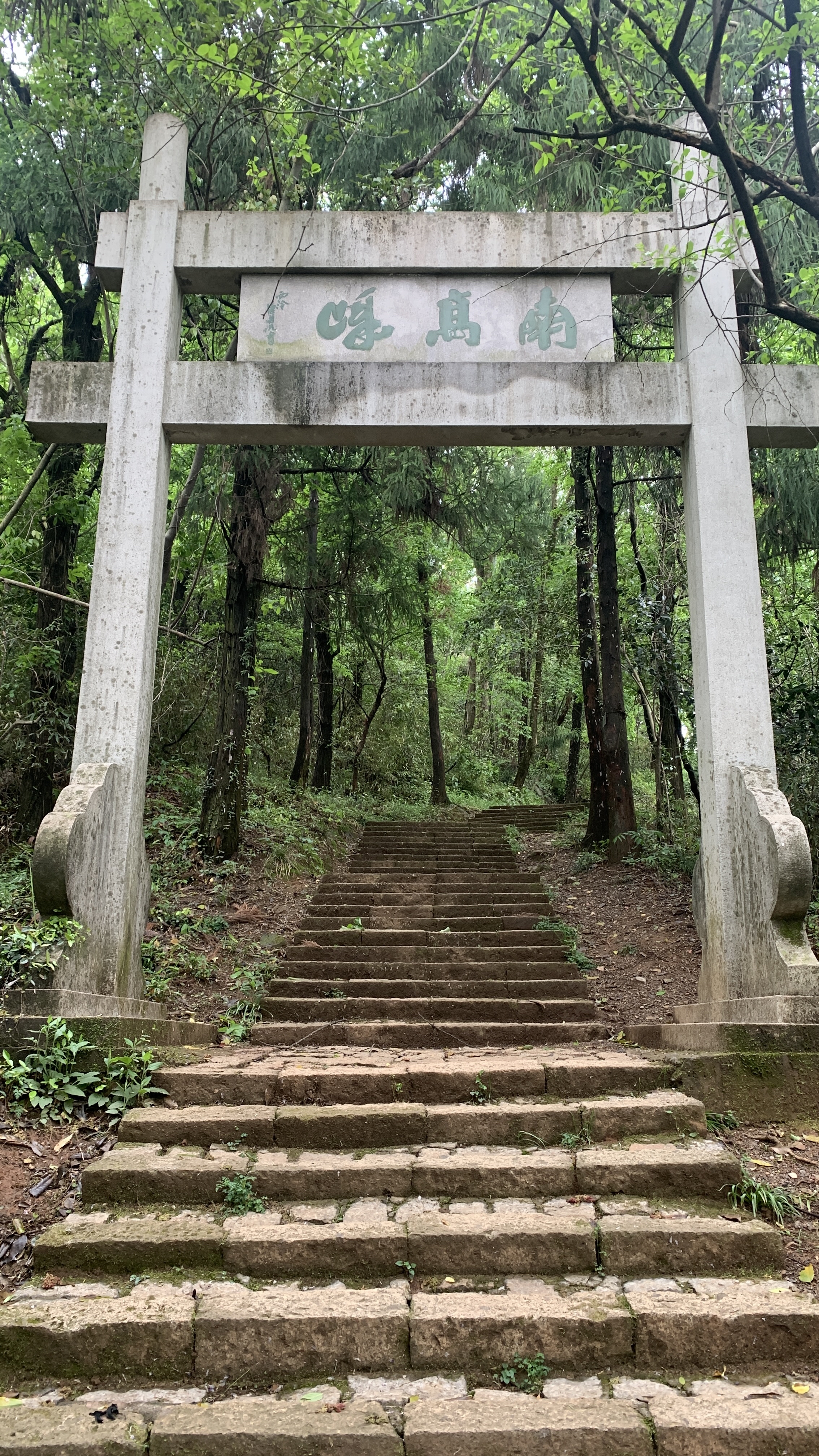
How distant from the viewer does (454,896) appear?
31.4ft

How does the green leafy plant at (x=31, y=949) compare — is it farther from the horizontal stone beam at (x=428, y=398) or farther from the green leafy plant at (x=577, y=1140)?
the horizontal stone beam at (x=428, y=398)

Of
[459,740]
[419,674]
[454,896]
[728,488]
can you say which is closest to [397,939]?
[454,896]

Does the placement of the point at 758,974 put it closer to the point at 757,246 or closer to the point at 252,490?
the point at 757,246

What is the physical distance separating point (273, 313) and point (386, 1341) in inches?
210

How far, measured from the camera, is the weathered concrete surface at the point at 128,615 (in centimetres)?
481

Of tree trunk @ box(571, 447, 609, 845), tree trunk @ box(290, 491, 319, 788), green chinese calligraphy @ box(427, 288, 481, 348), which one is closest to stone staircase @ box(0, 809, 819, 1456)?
green chinese calligraphy @ box(427, 288, 481, 348)

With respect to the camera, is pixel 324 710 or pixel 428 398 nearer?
pixel 428 398

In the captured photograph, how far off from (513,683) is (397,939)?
49.7ft

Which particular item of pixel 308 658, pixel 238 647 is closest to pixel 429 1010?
pixel 238 647

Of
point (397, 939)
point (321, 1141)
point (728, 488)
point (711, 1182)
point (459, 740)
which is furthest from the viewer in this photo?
point (459, 740)

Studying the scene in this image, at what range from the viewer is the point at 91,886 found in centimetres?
474

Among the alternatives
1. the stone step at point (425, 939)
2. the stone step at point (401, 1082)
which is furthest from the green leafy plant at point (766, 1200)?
the stone step at point (425, 939)

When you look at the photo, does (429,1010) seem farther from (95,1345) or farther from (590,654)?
(590,654)

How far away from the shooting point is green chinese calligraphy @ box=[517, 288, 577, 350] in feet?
18.6
